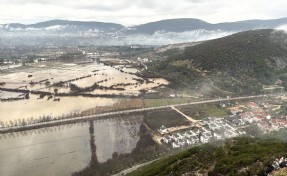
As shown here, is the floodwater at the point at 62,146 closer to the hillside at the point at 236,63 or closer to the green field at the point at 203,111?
the green field at the point at 203,111

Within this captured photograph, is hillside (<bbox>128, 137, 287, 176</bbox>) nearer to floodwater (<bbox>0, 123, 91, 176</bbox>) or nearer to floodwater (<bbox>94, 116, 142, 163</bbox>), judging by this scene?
floodwater (<bbox>94, 116, 142, 163</bbox>)

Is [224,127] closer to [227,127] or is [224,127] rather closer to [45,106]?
[227,127]

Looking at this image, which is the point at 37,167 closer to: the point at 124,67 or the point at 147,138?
the point at 147,138

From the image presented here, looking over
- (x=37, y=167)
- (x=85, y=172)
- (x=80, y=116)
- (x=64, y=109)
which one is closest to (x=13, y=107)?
(x=64, y=109)

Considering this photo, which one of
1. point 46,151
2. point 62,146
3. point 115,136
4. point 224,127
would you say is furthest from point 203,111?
point 46,151

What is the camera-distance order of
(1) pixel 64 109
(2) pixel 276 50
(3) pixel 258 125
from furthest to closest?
(2) pixel 276 50 < (1) pixel 64 109 < (3) pixel 258 125

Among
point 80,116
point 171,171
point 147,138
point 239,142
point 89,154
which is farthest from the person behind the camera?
point 80,116

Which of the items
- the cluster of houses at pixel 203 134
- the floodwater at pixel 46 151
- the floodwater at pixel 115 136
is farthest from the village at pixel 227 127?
the floodwater at pixel 46 151
